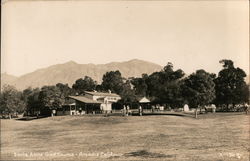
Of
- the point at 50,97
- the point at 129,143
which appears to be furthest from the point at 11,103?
the point at 129,143

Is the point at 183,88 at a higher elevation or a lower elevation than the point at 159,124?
higher

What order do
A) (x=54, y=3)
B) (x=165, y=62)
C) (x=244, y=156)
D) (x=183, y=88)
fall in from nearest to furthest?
(x=244, y=156) < (x=54, y=3) < (x=165, y=62) < (x=183, y=88)

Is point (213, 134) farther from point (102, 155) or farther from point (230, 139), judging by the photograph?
point (102, 155)

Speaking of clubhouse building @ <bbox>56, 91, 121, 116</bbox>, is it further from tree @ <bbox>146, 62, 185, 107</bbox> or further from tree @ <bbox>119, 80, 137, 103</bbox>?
tree @ <bbox>146, 62, 185, 107</bbox>

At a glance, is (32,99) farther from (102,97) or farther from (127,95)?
(127,95)

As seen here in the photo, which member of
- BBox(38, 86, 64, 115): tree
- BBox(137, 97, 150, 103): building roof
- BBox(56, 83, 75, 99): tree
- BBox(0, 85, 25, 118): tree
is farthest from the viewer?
BBox(137, 97, 150, 103): building roof

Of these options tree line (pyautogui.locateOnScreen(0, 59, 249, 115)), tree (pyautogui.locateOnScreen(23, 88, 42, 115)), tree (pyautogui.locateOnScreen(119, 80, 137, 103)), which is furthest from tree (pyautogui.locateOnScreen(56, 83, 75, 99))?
tree (pyautogui.locateOnScreen(119, 80, 137, 103))

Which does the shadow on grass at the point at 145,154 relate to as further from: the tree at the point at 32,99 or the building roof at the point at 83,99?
the tree at the point at 32,99

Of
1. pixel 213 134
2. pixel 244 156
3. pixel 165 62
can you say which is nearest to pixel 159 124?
pixel 213 134

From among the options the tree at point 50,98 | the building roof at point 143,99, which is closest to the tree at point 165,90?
the building roof at point 143,99
